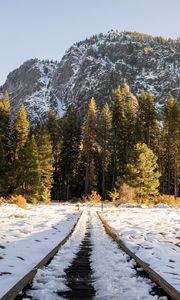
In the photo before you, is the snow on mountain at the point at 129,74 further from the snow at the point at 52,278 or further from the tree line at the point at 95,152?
the snow at the point at 52,278

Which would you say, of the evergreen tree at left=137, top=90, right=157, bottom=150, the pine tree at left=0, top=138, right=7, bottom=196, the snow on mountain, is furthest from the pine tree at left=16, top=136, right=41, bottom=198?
the snow on mountain

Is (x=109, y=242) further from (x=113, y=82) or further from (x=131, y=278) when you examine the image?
(x=113, y=82)

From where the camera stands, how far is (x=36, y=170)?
48719 mm

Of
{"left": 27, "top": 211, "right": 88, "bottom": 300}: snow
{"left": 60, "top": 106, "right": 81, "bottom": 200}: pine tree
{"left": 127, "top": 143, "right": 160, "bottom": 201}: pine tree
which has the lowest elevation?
{"left": 27, "top": 211, "right": 88, "bottom": 300}: snow

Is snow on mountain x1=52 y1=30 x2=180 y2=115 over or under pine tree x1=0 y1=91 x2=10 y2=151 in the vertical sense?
over

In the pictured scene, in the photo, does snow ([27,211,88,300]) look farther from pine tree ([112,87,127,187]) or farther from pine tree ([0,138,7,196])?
pine tree ([112,87,127,187])

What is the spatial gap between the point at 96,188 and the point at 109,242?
213ft

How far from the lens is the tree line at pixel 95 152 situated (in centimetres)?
4938

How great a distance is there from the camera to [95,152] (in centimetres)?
7619

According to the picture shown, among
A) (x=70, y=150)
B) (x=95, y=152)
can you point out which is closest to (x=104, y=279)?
(x=70, y=150)

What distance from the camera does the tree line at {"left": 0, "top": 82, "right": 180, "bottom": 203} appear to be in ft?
162

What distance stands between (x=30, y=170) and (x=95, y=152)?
28934mm

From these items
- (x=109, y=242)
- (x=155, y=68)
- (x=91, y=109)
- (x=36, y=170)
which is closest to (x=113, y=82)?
(x=155, y=68)

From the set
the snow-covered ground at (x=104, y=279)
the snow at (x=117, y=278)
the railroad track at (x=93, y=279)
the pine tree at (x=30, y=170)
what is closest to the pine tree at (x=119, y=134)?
the pine tree at (x=30, y=170)
